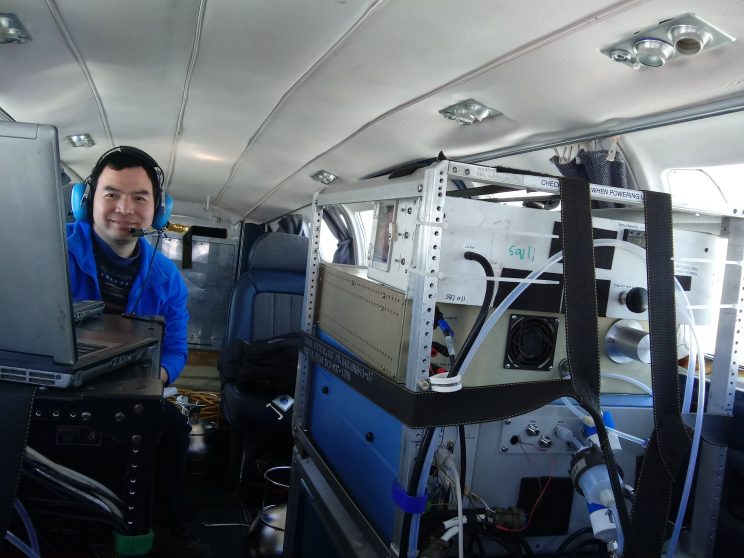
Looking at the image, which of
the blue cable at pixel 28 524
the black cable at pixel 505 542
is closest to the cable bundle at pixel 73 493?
the blue cable at pixel 28 524

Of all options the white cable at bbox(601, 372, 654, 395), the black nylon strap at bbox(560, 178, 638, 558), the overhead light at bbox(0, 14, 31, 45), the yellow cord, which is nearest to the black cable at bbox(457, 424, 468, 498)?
the black nylon strap at bbox(560, 178, 638, 558)

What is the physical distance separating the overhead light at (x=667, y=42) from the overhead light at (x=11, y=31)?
2.14 meters

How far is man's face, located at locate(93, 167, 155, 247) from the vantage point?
2418mm

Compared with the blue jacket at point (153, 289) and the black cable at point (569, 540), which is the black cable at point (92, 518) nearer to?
the black cable at point (569, 540)

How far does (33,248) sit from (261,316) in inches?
117

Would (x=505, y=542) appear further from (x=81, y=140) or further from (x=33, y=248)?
(x=81, y=140)

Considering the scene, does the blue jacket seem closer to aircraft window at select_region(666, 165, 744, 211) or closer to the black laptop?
the black laptop

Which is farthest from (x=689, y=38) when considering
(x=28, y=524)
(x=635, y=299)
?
(x=28, y=524)

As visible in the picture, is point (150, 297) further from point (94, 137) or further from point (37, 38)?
point (94, 137)

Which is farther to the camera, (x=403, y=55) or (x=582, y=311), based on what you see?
(x=403, y=55)

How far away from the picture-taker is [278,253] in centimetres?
402

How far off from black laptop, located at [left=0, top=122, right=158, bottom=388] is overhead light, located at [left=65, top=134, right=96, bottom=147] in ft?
11.3

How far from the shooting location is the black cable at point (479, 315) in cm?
112

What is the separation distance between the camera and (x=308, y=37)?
2020mm
